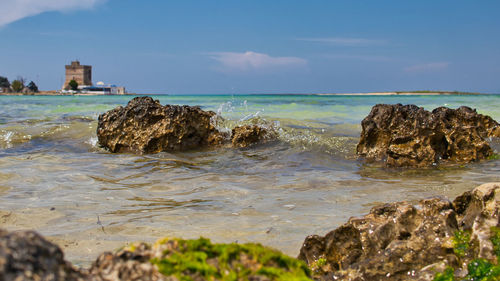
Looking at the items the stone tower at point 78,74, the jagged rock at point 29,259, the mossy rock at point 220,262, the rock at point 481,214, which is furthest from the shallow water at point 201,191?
the stone tower at point 78,74

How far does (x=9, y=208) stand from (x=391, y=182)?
4.25 meters

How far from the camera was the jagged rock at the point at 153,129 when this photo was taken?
7.97 m

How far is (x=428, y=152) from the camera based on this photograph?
6.58 meters

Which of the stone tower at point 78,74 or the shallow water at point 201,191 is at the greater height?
the stone tower at point 78,74

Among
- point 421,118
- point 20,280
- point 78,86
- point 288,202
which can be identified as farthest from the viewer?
point 78,86

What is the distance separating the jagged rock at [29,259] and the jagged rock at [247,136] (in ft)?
23.8

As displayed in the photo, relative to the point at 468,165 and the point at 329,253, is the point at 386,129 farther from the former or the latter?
the point at 329,253

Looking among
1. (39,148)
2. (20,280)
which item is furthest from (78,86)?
(20,280)

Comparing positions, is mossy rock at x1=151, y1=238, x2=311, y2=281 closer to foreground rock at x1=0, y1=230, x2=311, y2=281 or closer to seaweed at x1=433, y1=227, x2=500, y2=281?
foreground rock at x1=0, y1=230, x2=311, y2=281

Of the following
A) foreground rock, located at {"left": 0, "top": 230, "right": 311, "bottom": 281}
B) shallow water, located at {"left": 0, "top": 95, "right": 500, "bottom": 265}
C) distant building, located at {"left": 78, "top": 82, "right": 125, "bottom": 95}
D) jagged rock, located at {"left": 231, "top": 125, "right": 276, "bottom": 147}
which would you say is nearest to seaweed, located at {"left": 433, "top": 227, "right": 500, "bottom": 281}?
Result: foreground rock, located at {"left": 0, "top": 230, "right": 311, "bottom": 281}

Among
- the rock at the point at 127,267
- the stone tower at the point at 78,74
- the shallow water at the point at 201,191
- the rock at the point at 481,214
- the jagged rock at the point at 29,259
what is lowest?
the shallow water at the point at 201,191

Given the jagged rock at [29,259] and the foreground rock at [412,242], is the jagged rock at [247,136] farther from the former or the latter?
the jagged rock at [29,259]

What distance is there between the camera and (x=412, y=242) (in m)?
2.35

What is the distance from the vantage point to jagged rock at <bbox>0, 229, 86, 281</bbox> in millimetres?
1114
